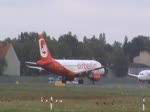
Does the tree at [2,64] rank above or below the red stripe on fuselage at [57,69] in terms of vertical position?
above

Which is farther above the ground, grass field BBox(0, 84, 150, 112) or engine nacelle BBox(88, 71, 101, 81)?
engine nacelle BBox(88, 71, 101, 81)

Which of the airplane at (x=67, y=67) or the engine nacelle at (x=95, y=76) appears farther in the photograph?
the engine nacelle at (x=95, y=76)

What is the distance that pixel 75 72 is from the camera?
102 metres

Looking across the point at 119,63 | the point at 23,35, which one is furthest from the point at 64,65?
the point at 23,35

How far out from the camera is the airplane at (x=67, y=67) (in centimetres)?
9675

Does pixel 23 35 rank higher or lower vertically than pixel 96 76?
higher

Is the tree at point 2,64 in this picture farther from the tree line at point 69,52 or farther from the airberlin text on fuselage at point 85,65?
the airberlin text on fuselage at point 85,65

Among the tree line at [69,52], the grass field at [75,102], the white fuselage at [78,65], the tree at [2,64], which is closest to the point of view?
the grass field at [75,102]

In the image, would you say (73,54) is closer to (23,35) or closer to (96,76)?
(23,35)

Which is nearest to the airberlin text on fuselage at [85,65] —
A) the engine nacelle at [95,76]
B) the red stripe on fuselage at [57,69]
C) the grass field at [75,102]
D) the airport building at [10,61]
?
the red stripe on fuselage at [57,69]

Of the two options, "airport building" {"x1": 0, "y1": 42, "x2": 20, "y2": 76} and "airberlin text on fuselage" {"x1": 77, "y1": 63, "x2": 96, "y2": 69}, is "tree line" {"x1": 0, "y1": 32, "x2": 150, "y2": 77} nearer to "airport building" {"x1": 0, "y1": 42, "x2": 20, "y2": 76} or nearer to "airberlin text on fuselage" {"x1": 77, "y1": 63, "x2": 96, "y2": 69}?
"airport building" {"x1": 0, "y1": 42, "x2": 20, "y2": 76}

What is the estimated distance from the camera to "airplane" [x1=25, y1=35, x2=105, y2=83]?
96.8 m

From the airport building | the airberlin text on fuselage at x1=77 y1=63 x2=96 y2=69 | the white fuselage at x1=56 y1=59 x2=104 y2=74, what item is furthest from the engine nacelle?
the airport building

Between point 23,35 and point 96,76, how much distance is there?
10054 cm
